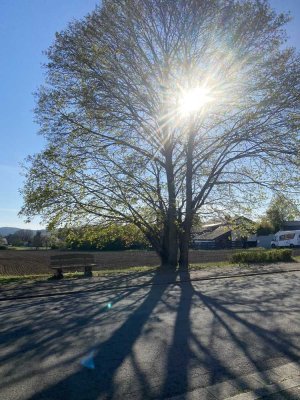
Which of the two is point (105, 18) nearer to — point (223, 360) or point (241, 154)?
point (241, 154)

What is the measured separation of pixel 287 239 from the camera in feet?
187

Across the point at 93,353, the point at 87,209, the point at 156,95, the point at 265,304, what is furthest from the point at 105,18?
the point at 93,353

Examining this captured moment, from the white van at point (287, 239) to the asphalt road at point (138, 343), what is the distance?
1909 inches

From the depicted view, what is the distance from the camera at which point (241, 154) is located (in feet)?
64.0

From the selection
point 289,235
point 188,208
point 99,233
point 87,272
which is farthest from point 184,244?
point 289,235

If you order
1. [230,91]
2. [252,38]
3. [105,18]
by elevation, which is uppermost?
[105,18]

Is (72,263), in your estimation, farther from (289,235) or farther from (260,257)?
(289,235)

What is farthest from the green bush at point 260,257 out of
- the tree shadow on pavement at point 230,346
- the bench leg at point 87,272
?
the tree shadow on pavement at point 230,346

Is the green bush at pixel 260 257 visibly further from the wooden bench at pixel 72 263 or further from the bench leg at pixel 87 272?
the bench leg at pixel 87 272

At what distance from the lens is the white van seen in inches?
2194

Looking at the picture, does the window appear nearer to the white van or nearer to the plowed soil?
the white van

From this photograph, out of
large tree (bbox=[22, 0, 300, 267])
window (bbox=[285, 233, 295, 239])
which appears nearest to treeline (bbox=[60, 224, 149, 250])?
Result: large tree (bbox=[22, 0, 300, 267])

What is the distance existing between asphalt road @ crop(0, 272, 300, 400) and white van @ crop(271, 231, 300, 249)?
48492 mm

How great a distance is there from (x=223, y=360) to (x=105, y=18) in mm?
16639
